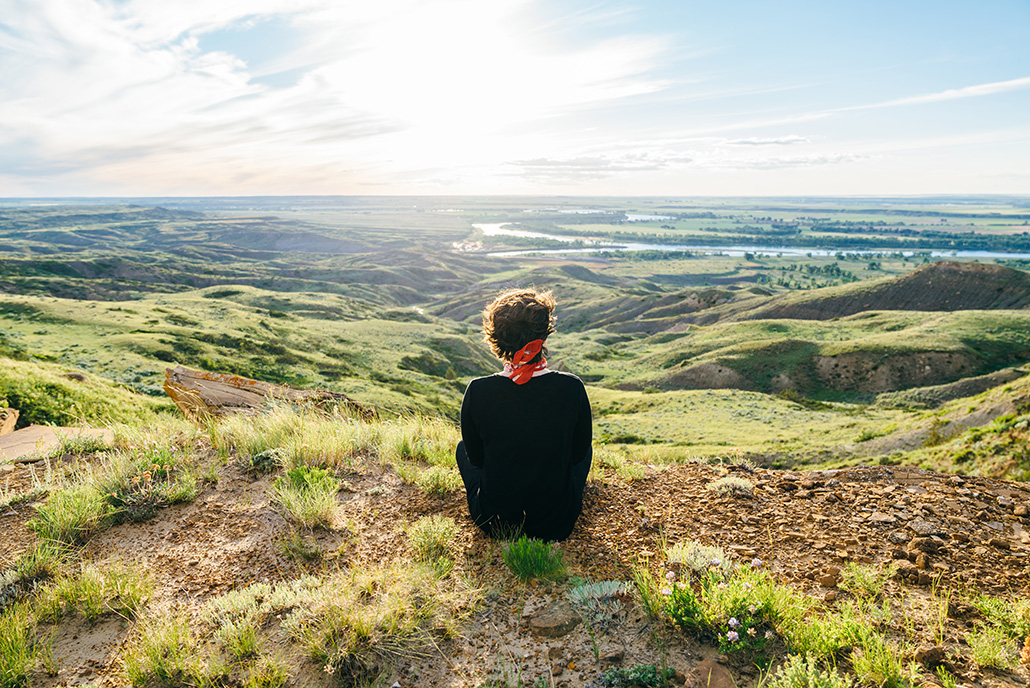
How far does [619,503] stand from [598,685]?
2.56 meters

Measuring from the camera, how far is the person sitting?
13.2 ft

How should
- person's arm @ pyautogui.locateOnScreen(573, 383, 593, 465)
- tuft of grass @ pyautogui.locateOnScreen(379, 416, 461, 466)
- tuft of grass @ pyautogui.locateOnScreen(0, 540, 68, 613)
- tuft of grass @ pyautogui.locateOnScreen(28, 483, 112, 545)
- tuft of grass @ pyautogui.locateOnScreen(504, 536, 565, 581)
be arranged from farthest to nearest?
1. tuft of grass @ pyautogui.locateOnScreen(379, 416, 461, 466)
2. tuft of grass @ pyautogui.locateOnScreen(28, 483, 112, 545)
3. person's arm @ pyautogui.locateOnScreen(573, 383, 593, 465)
4. tuft of grass @ pyautogui.locateOnScreen(504, 536, 565, 581)
5. tuft of grass @ pyautogui.locateOnScreen(0, 540, 68, 613)

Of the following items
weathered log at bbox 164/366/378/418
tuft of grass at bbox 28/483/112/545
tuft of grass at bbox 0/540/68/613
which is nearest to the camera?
tuft of grass at bbox 0/540/68/613

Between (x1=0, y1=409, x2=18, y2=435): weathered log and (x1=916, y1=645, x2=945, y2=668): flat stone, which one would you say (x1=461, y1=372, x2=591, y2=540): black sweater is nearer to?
(x1=916, y1=645, x2=945, y2=668): flat stone

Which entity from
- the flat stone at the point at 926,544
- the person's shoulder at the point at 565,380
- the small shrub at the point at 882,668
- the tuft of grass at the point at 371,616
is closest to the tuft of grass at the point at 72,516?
the tuft of grass at the point at 371,616

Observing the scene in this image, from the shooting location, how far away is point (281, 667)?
9.84ft

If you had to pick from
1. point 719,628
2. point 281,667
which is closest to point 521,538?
point 719,628

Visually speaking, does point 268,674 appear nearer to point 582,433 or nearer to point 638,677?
point 638,677

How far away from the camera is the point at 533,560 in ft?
13.0

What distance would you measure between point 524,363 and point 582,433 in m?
0.85

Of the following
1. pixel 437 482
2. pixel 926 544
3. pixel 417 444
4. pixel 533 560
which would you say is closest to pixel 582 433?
pixel 533 560

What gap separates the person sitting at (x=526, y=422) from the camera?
403 cm

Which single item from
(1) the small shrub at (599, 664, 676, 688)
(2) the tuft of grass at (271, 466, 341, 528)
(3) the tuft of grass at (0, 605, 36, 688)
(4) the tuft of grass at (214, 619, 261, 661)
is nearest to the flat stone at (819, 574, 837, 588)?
(1) the small shrub at (599, 664, 676, 688)

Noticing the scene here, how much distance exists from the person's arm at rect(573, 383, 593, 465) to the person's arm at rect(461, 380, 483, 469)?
0.85m
